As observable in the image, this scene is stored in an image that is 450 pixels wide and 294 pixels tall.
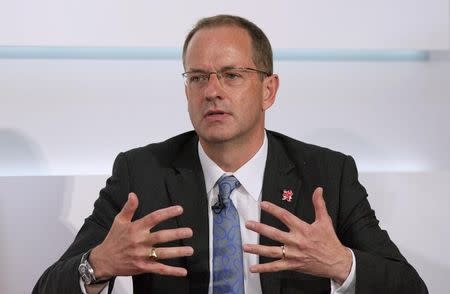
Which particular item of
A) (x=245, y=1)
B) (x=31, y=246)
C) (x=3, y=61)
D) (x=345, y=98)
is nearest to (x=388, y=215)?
(x=345, y=98)

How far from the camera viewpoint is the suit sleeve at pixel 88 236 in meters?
1.91

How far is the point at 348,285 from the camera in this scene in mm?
1882

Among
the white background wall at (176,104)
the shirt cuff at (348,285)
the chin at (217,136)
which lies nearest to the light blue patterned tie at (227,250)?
the chin at (217,136)

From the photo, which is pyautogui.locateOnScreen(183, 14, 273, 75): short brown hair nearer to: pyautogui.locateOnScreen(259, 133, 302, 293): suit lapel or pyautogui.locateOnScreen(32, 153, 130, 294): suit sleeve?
pyautogui.locateOnScreen(259, 133, 302, 293): suit lapel

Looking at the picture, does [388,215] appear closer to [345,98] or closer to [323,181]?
[345,98]

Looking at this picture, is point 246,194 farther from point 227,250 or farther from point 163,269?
point 163,269

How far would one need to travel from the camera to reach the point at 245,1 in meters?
2.89

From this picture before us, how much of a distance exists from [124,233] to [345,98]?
1.58 metres

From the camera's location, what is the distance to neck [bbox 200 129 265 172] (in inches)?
85.4

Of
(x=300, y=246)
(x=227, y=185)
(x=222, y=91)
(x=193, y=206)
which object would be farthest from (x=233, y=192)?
(x=300, y=246)

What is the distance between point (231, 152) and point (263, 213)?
21 centimetres

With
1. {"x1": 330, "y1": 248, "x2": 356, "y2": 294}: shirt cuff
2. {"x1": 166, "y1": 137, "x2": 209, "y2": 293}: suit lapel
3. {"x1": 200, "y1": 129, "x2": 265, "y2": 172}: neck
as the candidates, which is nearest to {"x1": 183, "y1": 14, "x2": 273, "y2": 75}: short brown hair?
{"x1": 200, "y1": 129, "x2": 265, "y2": 172}: neck

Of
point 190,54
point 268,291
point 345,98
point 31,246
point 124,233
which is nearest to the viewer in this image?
point 124,233

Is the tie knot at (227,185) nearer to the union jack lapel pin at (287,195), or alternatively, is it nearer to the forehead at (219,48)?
the union jack lapel pin at (287,195)
